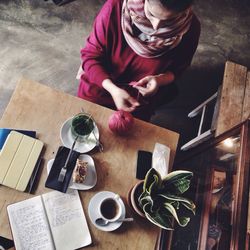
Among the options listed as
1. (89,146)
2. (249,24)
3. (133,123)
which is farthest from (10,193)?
(249,24)

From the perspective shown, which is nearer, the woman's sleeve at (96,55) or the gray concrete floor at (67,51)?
the woman's sleeve at (96,55)

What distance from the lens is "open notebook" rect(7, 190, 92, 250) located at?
4.42ft

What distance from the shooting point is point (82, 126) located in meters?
1.50

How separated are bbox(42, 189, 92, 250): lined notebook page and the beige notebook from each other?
0.40 feet

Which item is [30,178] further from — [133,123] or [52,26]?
[52,26]

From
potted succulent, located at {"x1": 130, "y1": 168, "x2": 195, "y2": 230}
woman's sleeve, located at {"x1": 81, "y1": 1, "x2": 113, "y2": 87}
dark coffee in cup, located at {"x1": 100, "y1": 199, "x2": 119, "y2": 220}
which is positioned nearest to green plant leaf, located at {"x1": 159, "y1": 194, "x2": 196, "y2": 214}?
potted succulent, located at {"x1": 130, "y1": 168, "x2": 195, "y2": 230}

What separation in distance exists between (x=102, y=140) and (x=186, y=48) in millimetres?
685

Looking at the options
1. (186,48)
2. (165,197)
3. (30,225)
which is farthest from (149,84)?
(30,225)

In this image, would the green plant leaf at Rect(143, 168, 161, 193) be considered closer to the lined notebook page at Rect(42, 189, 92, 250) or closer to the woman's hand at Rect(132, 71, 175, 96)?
A: the lined notebook page at Rect(42, 189, 92, 250)

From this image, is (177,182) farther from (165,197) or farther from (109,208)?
(109,208)

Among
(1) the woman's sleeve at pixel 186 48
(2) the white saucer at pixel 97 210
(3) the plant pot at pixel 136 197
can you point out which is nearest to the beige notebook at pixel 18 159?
(2) the white saucer at pixel 97 210

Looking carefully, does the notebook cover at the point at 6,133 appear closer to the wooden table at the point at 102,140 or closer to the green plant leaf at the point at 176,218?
the wooden table at the point at 102,140

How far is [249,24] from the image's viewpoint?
3.11 metres

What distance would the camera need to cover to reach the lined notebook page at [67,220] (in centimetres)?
138
